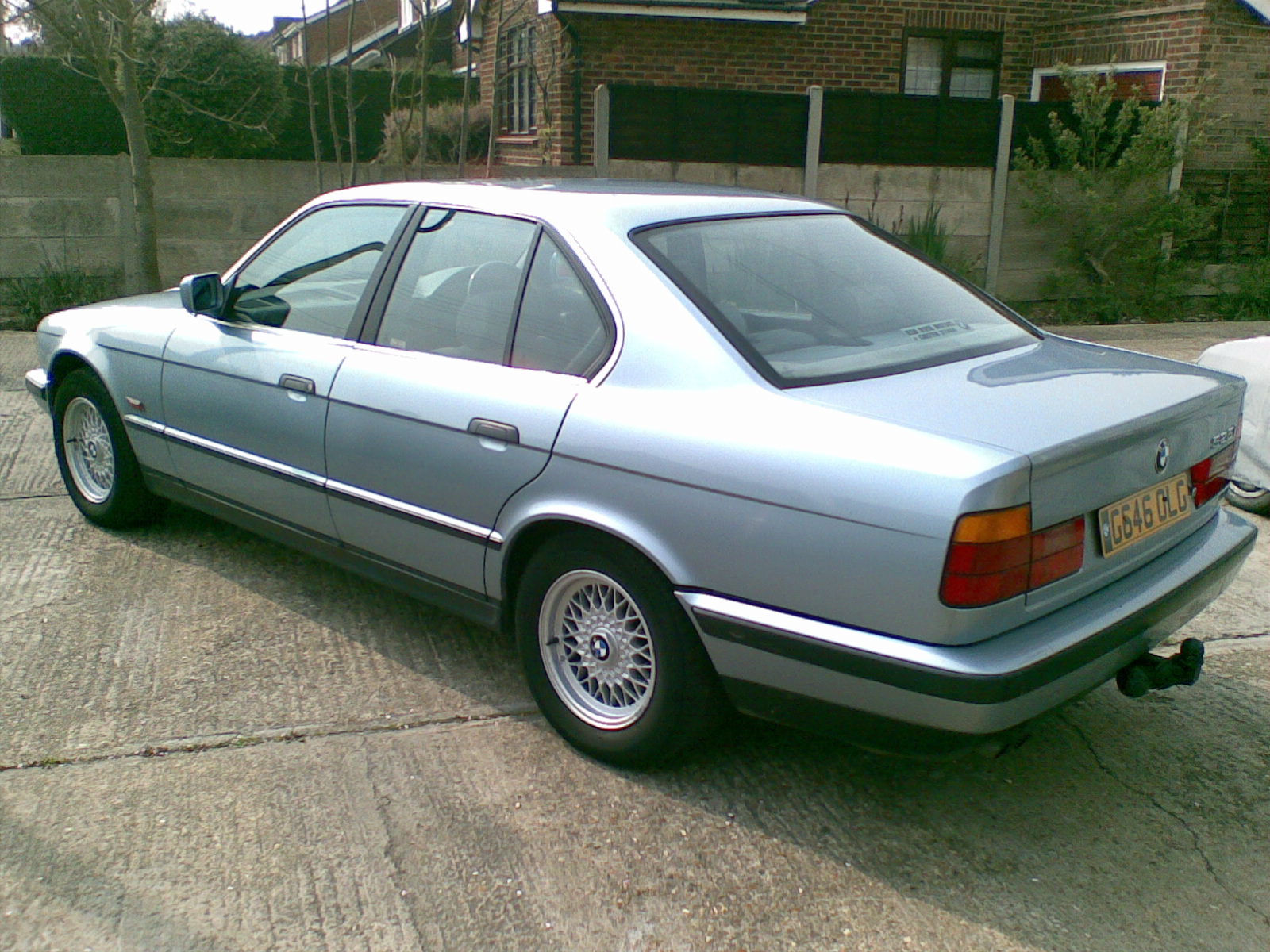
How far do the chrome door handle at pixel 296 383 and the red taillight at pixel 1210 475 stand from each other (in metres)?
2.69

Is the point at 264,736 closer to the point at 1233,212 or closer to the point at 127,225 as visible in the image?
the point at 127,225

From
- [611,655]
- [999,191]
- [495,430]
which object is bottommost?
[611,655]

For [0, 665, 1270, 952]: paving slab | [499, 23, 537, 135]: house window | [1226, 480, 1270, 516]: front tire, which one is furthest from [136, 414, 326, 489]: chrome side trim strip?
[499, 23, 537, 135]: house window

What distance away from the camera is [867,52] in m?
15.1

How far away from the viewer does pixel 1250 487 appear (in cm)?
576

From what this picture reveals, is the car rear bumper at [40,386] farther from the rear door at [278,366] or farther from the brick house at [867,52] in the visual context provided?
the brick house at [867,52]

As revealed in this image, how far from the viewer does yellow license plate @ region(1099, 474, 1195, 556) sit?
2916mm

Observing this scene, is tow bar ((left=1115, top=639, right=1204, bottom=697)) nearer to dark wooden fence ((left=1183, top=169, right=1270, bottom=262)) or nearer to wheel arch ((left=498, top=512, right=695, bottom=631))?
wheel arch ((left=498, top=512, right=695, bottom=631))

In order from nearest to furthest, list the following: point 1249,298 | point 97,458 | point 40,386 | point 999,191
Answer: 1. point 97,458
2. point 40,386
3. point 999,191
4. point 1249,298

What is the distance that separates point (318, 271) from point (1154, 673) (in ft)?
9.83

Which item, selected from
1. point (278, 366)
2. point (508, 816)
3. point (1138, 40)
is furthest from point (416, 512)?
point (1138, 40)

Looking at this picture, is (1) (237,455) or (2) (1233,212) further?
(2) (1233,212)

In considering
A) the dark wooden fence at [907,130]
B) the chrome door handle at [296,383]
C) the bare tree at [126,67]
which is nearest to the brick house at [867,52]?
the dark wooden fence at [907,130]

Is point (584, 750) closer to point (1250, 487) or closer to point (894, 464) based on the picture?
point (894, 464)
